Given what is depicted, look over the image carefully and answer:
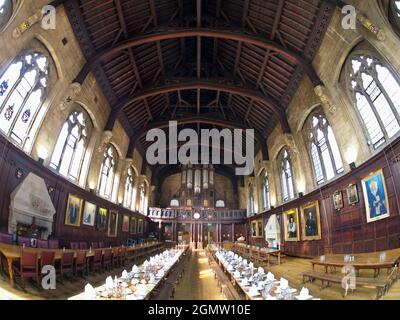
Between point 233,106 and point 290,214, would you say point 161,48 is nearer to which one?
point 233,106

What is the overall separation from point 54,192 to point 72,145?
3.02 m

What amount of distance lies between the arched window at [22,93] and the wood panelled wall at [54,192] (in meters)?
0.83

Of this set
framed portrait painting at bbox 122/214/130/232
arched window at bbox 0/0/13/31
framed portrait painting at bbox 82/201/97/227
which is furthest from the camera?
framed portrait painting at bbox 122/214/130/232

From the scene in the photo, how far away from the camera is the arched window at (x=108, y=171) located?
54.9 feet

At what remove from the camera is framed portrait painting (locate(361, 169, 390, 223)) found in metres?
8.20

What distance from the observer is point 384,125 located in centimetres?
882

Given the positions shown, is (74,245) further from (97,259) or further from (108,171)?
(108,171)

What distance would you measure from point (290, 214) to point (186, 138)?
13.5m

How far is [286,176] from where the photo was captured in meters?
17.7

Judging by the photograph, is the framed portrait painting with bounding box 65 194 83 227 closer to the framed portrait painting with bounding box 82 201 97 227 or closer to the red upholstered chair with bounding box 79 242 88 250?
the framed portrait painting with bounding box 82 201 97 227

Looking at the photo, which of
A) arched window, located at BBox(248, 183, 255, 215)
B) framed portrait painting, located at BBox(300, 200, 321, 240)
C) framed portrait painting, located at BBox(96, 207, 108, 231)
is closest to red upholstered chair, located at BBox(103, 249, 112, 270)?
framed portrait painting, located at BBox(96, 207, 108, 231)

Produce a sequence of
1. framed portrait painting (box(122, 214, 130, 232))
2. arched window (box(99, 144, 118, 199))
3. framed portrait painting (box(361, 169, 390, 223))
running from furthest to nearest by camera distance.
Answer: framed portrait painting (box(122, 214, 130, 232)) < arched window (box(99, 144, 118, 199)) < framed portrait painting (box(361, 169, 390, 223))

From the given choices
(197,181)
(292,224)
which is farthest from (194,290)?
(197,181)

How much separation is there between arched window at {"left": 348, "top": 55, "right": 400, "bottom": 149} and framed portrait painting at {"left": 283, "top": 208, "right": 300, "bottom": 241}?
23.7 feet
